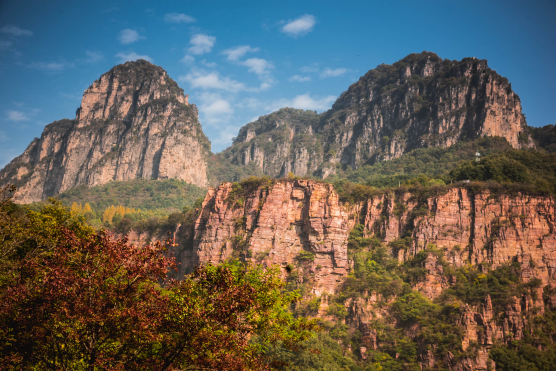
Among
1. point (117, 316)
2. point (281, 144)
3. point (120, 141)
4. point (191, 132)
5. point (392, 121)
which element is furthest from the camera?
point (281, 144)

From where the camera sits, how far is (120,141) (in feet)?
440

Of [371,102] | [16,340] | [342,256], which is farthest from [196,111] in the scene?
[16,340]

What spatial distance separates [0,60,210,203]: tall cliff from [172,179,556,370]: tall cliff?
232 feet

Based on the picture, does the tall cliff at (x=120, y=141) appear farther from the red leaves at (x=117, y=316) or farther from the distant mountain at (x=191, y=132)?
the red leaves at (x=117, y=316)

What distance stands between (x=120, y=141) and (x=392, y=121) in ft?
291

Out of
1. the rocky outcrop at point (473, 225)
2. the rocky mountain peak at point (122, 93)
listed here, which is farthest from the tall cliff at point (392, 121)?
the rocky mountain peak at point (122, 93)

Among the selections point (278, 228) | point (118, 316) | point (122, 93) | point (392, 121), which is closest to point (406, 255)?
point (278, 228)

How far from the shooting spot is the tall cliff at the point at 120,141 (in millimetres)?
130125

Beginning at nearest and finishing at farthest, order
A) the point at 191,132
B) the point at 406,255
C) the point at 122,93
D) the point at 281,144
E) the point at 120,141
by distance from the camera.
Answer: the point at 406,255
the point at 120,141
the point at 191,132
the point at 122,93
the point at 281,144

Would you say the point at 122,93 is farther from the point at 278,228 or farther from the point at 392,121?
the point at 278,228

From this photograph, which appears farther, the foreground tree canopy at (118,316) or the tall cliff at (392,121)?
the tall cliff at (392,121)

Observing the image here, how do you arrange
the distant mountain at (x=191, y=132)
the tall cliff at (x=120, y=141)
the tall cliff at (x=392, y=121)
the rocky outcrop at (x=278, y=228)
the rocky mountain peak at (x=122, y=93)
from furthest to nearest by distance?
the rocky mountain peak at (x=122, y=93), the tall cliff at (x=120, y=141), the distant mountain at (x=191, y=132), the tall cliff at (x=392, y=121), the rocky outcrop at (x=278, y=228)

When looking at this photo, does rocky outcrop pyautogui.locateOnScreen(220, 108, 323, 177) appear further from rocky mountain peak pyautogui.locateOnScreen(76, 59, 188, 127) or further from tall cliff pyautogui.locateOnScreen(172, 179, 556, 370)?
tall cliff pyautogui.locateOnScreen(172, 179, 556, 370)

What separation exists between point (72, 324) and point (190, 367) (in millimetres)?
3090
